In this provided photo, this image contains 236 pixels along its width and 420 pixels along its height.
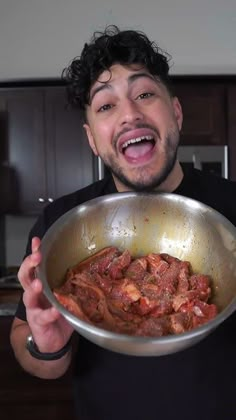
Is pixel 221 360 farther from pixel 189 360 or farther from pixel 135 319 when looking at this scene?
pixel 135 319

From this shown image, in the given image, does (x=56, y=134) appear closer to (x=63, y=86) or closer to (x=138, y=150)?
(x=63, y=86)

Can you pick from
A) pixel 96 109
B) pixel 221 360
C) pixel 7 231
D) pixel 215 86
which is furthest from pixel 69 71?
pixel 7 231

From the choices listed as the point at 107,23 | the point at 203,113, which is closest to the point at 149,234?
the point at 203,113

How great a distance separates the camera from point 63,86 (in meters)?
2.50

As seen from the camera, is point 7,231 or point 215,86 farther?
point 7,231

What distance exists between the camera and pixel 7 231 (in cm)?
285

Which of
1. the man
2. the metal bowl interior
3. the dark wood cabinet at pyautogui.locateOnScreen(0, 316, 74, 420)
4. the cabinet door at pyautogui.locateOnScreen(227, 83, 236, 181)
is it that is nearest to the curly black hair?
the man

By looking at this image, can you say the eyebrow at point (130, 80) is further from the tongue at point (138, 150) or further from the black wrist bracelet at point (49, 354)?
the black wrist bracelet at point (49, 354)

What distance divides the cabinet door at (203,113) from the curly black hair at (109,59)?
5.06ft

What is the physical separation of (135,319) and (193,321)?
0.09 metres

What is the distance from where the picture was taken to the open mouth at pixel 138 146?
2.66 feet

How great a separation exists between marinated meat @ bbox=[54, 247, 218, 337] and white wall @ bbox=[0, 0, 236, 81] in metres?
1.96

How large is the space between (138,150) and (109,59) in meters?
0.22

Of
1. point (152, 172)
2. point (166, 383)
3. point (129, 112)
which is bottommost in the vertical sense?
point (166, 383)
